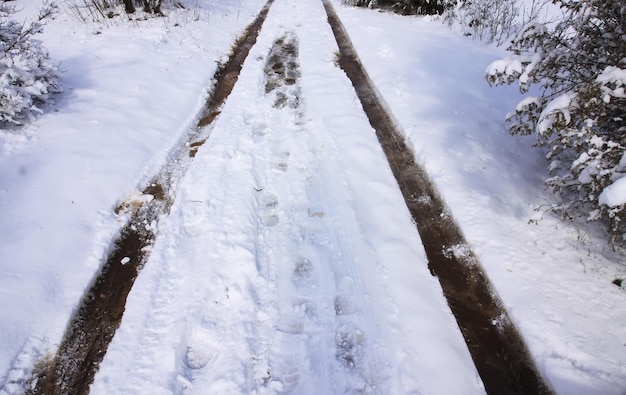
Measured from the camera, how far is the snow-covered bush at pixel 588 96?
8.00 feet

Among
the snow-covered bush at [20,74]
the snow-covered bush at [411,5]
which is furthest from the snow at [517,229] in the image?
the snow-covered bush at [20,74]

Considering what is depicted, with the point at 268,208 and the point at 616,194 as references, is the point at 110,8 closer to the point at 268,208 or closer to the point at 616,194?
the point at 268,208

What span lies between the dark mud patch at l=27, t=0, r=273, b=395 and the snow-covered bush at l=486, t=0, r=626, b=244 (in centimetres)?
363

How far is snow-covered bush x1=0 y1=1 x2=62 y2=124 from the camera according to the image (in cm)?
441

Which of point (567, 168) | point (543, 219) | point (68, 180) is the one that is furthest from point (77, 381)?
point (567, 168)

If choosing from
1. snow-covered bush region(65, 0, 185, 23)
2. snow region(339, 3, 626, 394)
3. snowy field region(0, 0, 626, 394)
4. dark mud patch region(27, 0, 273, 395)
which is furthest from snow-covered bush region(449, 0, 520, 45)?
snow-covered bush region(65, 0, 185, 23)

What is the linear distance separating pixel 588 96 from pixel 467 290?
5.56ft

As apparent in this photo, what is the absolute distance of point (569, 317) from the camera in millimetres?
2588

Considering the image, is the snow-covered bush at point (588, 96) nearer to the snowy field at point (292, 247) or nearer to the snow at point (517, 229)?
the snow at point (517, 229)

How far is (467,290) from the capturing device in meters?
2.92

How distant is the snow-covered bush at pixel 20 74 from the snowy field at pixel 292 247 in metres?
0.28

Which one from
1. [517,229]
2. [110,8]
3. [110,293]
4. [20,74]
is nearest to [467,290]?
[517,229]

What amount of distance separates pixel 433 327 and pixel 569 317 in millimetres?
1009

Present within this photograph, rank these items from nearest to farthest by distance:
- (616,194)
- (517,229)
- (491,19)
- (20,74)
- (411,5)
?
(616,194), (517,229), (20,74), (491,19), (411,5)
